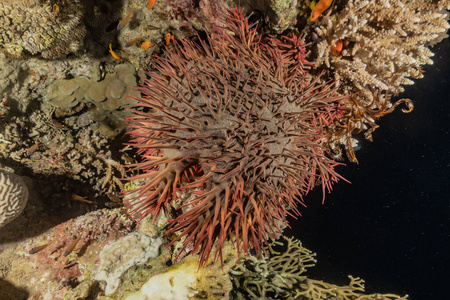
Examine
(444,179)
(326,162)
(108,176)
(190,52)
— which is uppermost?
(444,179)

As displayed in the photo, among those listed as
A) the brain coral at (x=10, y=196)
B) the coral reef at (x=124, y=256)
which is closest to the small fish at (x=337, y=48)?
the coral reef at (x=124, y=256)

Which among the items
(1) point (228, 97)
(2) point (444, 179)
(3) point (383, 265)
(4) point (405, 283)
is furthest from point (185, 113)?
(4) point (405, 283)

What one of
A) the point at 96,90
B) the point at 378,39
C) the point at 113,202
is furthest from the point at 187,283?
the point at 378,39

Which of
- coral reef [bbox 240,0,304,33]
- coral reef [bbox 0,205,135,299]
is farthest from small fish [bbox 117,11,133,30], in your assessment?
coral reef [bbox 0,205,135,299]

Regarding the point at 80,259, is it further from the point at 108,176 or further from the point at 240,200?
the point at 240,200

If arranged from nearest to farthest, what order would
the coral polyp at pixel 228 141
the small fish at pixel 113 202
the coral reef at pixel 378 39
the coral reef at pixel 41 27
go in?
the coral polyp at pixel 228 141, the coral reef at pixel 41 27, the coral reef at pixel 378 39, the small fish at pixel 113 202

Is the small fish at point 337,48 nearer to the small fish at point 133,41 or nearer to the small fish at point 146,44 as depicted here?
the small fish at point 146,44

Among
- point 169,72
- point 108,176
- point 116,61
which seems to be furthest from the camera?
point 108,176
